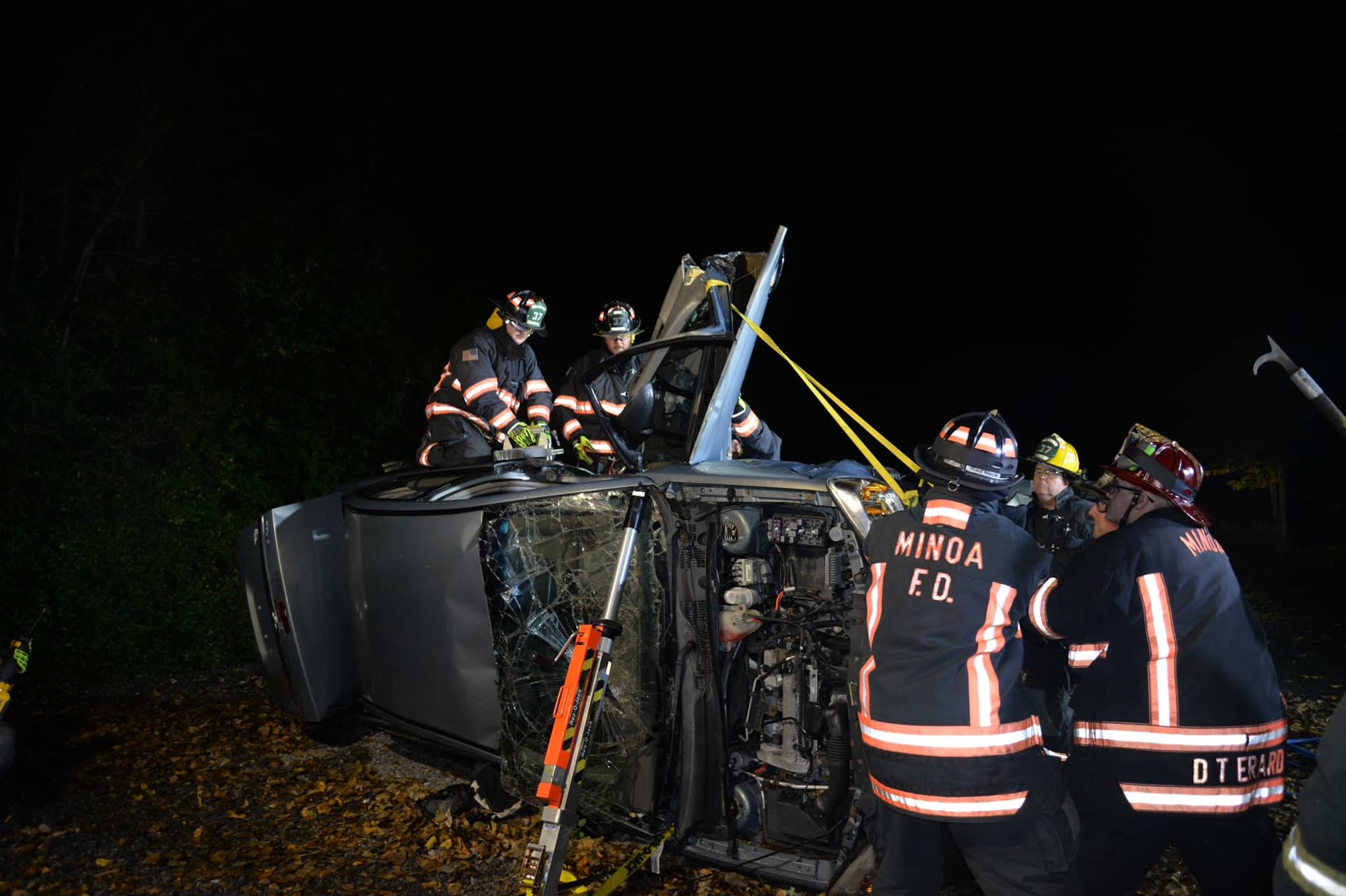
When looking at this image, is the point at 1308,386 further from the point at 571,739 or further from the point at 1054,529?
the point at 571,739

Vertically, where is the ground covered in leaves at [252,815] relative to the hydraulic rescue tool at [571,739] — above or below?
below

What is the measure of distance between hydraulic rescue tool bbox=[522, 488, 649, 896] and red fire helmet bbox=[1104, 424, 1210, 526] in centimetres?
182

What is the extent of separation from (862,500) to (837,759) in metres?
1.00

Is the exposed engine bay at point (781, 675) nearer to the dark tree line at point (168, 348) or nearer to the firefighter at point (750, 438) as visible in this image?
the firefighter at point (750, 438)

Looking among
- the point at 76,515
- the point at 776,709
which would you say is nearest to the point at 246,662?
the point at 76,515

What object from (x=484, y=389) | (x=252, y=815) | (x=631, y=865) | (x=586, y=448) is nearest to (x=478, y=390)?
(x=484, y=389)

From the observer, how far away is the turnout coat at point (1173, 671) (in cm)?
268

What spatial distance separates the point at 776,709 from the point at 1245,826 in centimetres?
157

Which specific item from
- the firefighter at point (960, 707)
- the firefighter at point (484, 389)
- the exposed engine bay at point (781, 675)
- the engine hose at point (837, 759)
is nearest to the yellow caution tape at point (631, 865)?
the exposed engine bay at point (781, 675)

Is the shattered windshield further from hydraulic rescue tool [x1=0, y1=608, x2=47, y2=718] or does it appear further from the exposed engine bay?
hydraulic rescue tool [x1=0, y1=608, x2=47, y2=718]

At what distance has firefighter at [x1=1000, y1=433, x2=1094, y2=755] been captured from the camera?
3844 millimetres

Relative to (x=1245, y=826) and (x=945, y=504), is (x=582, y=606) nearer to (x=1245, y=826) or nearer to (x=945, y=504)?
(x=945, y=504)

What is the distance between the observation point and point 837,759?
3.31 meters

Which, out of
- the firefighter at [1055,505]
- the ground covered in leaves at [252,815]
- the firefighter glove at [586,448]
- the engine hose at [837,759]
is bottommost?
the ground covered in leaves at [252,815]
